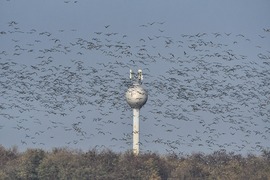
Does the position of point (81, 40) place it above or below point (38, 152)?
below

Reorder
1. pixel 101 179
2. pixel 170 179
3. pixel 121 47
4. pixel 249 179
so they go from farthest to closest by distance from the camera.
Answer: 1. pixel 170 179
2. pixel 101 179
3. pixel 249 179
4. pixel 121 47

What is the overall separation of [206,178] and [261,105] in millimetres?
114148

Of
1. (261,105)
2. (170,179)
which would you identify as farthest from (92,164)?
(261,105)

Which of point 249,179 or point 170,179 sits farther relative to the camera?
point 170,179

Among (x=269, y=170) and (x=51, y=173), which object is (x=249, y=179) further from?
(x=51, y=173)

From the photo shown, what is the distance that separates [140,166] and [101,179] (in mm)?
14372

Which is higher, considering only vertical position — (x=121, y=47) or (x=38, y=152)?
(x=38, y=152)

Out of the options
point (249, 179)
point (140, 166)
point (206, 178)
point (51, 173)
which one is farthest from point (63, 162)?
point (249, 179)

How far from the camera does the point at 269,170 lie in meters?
175

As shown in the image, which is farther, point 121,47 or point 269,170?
point 269,170

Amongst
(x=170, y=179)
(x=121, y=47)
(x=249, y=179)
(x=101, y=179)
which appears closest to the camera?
(x=121, y=47)

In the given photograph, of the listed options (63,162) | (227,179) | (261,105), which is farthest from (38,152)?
(261,105)

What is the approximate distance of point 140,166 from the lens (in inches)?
7712

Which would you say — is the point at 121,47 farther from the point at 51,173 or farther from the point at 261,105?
the point at 51,173
